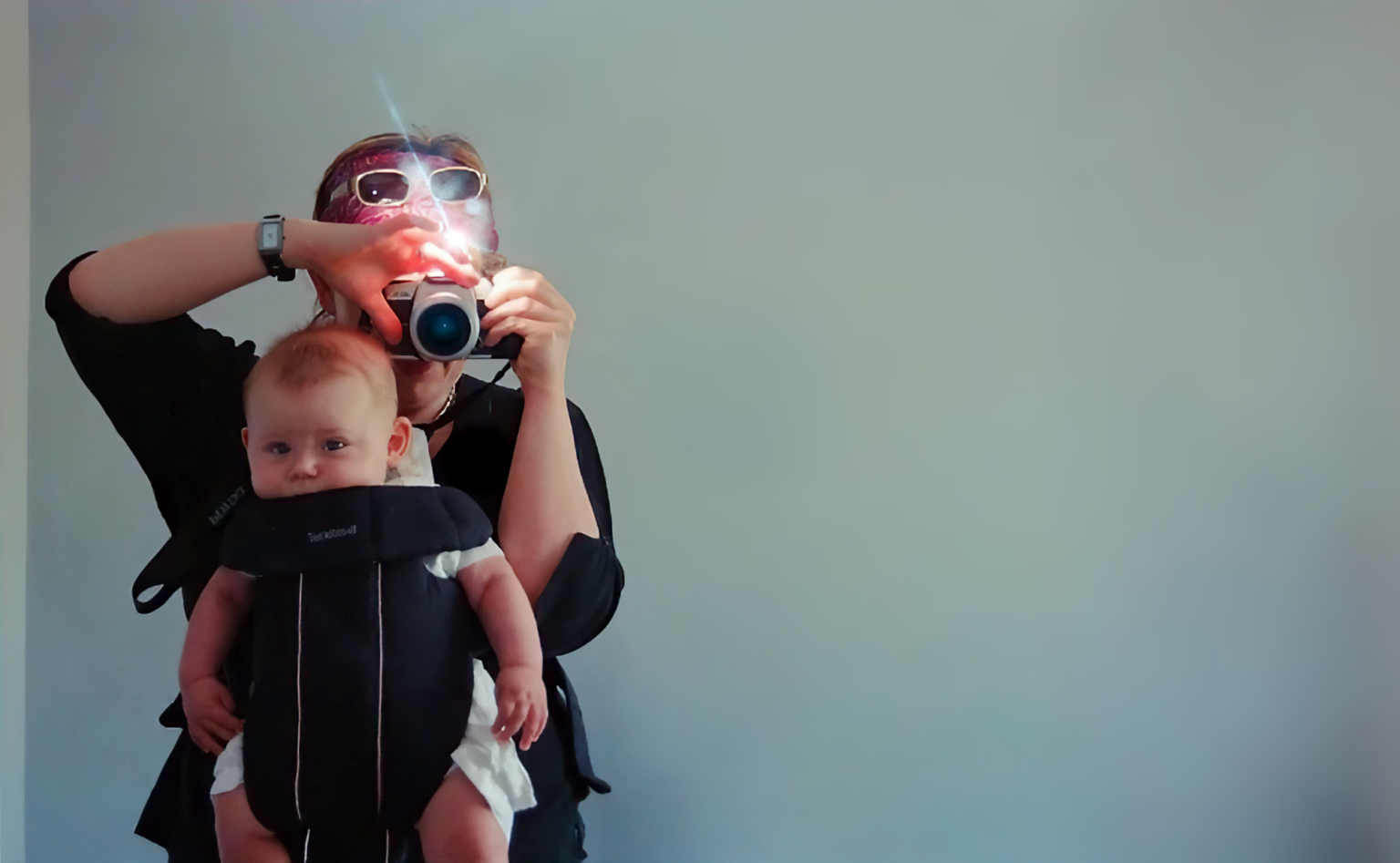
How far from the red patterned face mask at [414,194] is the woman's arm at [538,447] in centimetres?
10

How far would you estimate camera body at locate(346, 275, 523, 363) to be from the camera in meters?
1.17

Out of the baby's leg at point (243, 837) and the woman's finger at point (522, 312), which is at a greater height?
the woman's finger at point (522, 312)

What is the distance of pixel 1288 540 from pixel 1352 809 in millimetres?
425

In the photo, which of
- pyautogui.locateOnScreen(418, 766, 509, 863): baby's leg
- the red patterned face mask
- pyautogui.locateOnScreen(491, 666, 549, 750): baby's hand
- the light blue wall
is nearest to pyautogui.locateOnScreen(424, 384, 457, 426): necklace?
the red patterned face mask

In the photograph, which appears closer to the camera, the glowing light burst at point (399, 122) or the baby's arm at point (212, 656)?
the baby's arm at point (212, 656)

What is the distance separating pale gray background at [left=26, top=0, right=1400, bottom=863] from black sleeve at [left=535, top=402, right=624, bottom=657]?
1.5 inches

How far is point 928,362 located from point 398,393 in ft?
2.53

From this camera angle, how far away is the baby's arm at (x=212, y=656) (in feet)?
3.86

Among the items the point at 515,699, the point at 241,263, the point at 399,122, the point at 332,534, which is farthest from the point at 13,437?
the point at 515,699

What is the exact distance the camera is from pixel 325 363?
1.16m

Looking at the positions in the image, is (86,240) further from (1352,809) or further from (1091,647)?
(1352,809)

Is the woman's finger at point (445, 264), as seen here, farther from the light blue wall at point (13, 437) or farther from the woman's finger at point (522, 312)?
the light blue wall at point (13, 437)

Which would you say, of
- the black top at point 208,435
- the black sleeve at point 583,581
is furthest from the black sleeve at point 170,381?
the black sleeve at point 583,581

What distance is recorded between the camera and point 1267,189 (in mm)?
1498
